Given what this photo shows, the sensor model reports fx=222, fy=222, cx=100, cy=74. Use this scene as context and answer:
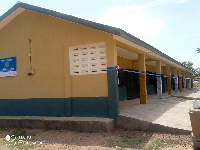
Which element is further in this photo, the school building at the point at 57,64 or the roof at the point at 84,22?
the school building at the point at 57,64

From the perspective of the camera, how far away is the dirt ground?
6039 mm

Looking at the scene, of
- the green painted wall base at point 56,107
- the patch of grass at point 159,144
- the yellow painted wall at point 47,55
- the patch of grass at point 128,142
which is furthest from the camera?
the yellow painted wall at point 47,55

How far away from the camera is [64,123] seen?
8094 millimetres

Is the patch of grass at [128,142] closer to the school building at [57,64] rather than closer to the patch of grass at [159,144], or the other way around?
the patch of grass at [159,144]

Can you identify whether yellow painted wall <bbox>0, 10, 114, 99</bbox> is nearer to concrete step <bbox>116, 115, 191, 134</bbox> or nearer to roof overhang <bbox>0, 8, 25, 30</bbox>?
roof overhang <bbox>0, 8, 25, 30</bbox>

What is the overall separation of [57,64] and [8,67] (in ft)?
9.11

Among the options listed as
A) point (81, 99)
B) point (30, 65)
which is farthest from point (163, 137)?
point (30, 65)

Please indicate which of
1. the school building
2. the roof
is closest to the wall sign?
the school building

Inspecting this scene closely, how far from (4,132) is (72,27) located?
15.8 feet

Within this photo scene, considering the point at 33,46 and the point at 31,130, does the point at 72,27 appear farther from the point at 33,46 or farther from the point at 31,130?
the point at 31,130

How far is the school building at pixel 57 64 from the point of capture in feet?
26.8

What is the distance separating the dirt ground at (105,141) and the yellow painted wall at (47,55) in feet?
5.57

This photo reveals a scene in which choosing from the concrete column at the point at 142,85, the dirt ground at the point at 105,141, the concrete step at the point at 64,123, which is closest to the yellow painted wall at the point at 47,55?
the concrete step at the point at 64,123

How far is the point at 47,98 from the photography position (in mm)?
9289
